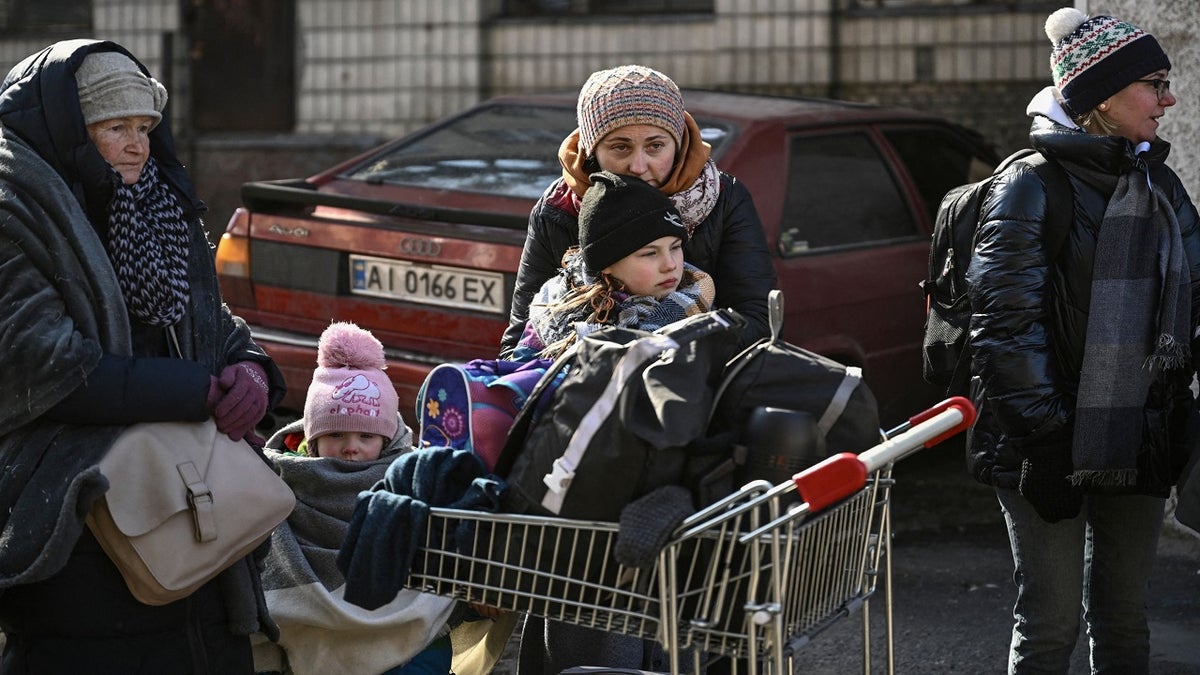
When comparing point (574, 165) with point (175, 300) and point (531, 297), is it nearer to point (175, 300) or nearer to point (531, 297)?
point (531, 297)

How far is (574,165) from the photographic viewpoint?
391 centimetres

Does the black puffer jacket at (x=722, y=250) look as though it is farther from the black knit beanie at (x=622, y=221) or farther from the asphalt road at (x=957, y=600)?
the asphalt road at (x=957, y=600)

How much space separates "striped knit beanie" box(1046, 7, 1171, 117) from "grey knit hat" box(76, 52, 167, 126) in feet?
7.15

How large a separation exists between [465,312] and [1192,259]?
297 cm

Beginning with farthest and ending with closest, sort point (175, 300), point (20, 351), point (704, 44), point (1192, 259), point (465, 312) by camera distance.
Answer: point (704, 44)
point (465, 312)
point (1192, 259)
point (175, 300)
point (20, 351)

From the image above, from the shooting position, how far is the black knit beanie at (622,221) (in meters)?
3.46

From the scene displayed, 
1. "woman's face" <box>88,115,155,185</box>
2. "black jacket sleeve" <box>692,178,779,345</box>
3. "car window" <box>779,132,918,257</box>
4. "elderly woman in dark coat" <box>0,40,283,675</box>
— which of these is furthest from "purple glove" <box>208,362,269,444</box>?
"car window" <box>779,132,918,257</box>

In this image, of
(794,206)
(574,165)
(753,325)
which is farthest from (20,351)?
(794,206)

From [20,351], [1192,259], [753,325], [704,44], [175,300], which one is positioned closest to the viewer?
[20,351]

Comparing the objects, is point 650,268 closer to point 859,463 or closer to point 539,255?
point 539,255

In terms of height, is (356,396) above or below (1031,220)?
below

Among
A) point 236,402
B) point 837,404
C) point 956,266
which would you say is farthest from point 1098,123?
point 236,402

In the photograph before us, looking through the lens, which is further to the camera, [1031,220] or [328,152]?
[328,152]

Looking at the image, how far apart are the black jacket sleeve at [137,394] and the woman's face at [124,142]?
1.35 ft
